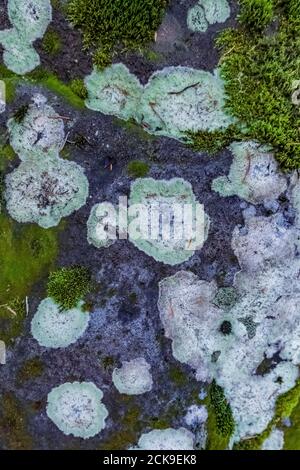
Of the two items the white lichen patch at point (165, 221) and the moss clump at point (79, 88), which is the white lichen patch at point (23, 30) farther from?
the white lichen patch at point (165, 221)

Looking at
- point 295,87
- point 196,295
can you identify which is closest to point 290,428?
point 196,295

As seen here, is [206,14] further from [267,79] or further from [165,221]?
[165,221]

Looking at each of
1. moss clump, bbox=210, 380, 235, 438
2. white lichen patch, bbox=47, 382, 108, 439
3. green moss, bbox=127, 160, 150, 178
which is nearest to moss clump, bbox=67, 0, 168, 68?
green moss, bbox=127, 160, 150, 178

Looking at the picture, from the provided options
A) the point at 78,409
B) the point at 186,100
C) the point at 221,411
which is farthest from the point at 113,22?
the point at 221,411

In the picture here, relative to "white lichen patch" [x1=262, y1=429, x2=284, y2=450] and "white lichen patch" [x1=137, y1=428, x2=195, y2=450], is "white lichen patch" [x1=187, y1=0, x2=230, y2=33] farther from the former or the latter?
"white lichen patch" [x1=262, y1=429, x2=284, y2=450]

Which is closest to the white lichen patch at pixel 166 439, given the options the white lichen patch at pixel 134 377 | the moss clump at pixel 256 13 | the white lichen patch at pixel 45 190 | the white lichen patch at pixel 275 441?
the white lichen patch at pixel 134 377

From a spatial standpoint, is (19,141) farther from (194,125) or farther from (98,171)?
(194,125)
